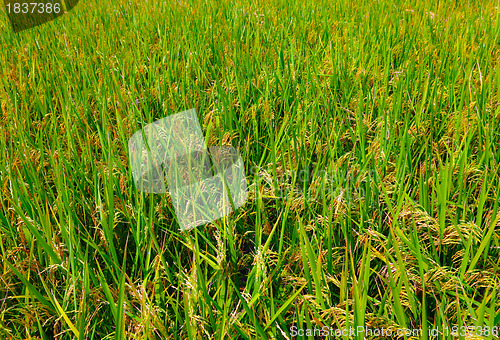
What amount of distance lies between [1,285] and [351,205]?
0.86 m

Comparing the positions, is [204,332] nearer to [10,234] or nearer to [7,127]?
[10,234]

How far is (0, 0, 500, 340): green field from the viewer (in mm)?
658

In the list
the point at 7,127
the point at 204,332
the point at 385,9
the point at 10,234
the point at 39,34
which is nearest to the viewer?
the point at 204,332

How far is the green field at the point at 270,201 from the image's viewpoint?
66 cm

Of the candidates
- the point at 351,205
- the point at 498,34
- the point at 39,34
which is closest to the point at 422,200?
the point at 351,205

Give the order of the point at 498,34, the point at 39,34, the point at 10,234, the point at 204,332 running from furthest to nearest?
the point at 39,34, the point at 498,34, the point at 10,234, the point at 204,332

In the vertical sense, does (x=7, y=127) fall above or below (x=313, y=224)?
above

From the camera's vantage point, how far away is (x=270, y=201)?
100cm

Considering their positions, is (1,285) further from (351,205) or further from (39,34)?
(39,34)

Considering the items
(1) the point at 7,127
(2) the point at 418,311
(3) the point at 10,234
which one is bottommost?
(2) the point at 418,311

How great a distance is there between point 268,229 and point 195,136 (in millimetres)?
473

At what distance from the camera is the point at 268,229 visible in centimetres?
89

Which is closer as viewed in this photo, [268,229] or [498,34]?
[268,229]

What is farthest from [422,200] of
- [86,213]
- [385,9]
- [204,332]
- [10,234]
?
[385,9]
